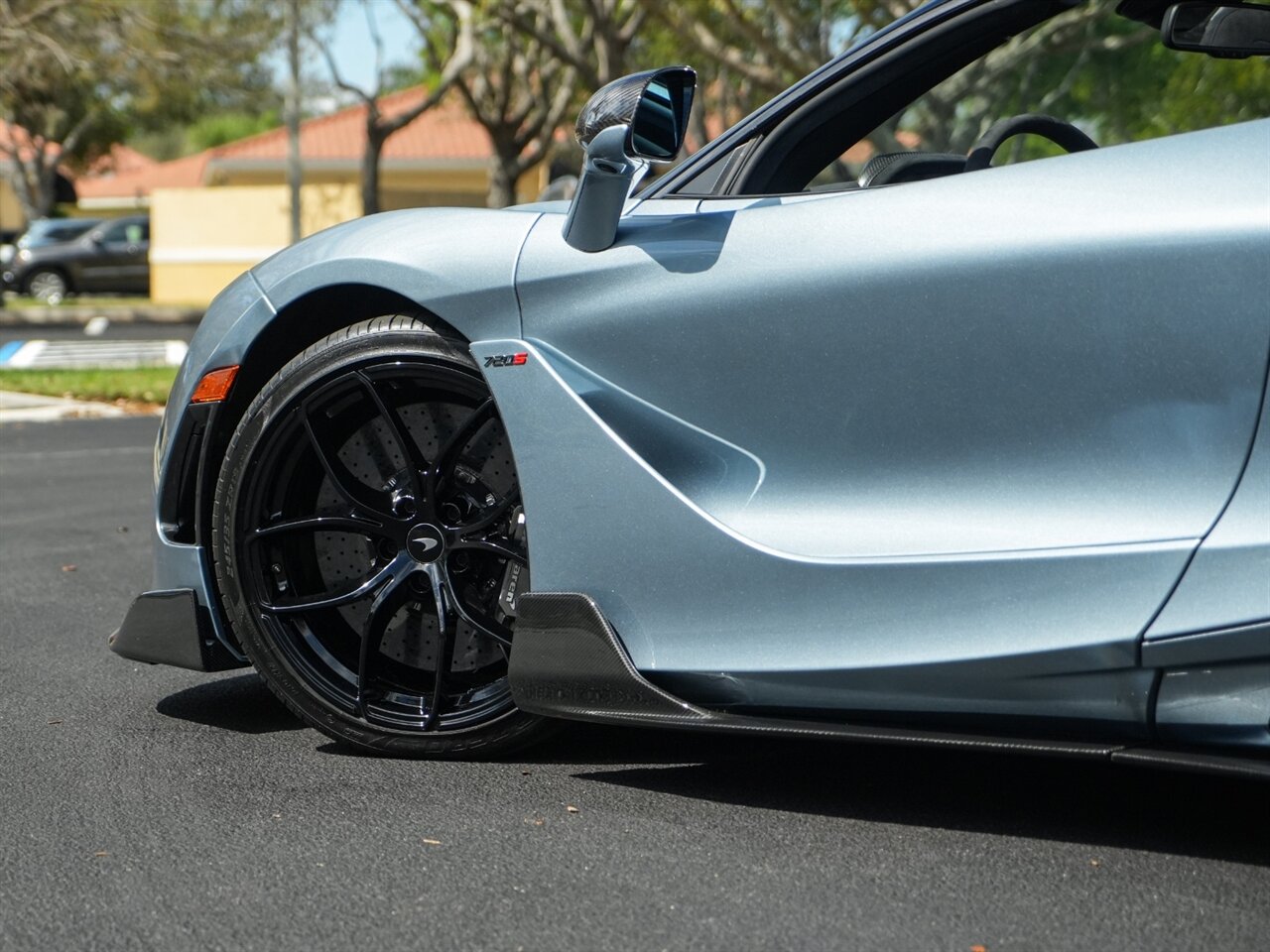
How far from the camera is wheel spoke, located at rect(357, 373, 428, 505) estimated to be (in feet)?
10.7

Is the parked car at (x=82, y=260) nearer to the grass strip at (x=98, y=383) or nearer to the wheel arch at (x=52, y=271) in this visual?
the wheel arch at (x=52, y=271)

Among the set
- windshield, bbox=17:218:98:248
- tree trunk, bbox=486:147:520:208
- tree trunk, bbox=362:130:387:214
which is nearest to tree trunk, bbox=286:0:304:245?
tree trunk, bbox=362:130:387:214

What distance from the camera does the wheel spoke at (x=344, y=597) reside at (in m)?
3.28

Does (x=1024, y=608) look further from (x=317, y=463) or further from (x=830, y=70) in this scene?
(x=317, y=463)

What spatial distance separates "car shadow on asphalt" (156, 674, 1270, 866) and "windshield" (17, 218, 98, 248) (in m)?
31.9

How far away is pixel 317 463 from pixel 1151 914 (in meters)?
1.80

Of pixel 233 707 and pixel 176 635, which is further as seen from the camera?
pixel 233 707

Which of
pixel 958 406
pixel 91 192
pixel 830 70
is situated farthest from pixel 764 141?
pixel 91 192

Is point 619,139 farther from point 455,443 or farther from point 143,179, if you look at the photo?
point 143,179

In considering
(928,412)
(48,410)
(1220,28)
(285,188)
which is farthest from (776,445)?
(285,188)

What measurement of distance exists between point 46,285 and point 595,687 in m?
32.6

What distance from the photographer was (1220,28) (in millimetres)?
2855

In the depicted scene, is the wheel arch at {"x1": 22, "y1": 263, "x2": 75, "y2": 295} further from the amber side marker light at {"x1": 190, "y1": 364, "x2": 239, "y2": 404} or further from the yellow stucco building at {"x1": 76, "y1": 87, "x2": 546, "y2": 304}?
the amber side marker light at {"x1": 190, "y1": 364, "x2": 239, "y2": 404}

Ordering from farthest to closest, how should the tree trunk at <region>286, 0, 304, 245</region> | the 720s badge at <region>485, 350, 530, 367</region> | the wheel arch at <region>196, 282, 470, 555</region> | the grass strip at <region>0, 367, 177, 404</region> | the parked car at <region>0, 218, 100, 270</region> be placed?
1. the parked car at <region>0, 218, 100, 270</region>
2. the tree trunk at <region>286, 0, 304, 245</region>
3. the grass strip at <region>0, 367, 177, 404</region>
4. the wheel arch at <region>196, 282, 470, 555</region>
5. the 720s badge at <region>485, 350, 530, 367</region>
